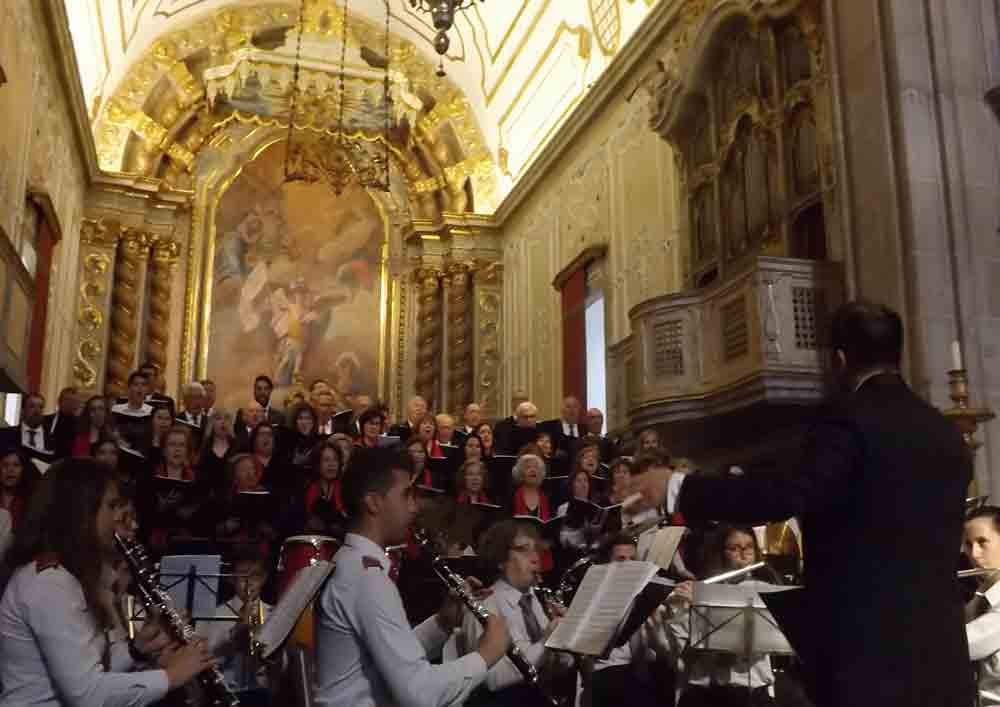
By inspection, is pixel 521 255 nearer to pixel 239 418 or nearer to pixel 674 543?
pixel 239 418

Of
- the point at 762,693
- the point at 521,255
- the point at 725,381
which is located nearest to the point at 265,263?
the point at 521,255

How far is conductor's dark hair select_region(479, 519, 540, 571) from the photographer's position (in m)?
4.54

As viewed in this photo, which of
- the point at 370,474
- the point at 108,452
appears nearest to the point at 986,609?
the point at 370,474

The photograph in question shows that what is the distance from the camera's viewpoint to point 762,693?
16.7ft

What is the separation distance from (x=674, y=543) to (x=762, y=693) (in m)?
1.11

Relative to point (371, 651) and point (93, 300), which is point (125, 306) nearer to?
point (93, 300)

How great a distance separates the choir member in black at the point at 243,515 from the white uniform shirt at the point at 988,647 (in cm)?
429

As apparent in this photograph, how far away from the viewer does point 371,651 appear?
114 inches

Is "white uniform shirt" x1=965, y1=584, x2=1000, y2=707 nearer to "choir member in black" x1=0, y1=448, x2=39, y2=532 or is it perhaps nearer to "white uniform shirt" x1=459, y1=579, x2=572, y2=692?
"white uniform shirt" x1=459, y1=579, x2=572, y2=692

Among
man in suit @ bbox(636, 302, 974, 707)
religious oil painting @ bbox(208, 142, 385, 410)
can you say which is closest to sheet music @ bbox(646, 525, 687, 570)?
man in suit @ bbox(636, 302, 974, 707)

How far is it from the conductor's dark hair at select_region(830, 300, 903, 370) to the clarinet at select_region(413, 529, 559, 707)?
4.59ft

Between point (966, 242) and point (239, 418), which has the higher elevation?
point (966, 242)

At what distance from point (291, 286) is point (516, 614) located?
15333 mm

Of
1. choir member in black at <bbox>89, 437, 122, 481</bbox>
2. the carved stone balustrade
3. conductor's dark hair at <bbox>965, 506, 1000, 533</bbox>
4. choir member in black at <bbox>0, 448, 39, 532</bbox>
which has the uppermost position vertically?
the carved stone balustrade
